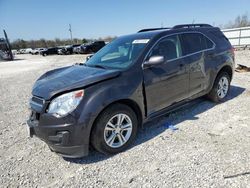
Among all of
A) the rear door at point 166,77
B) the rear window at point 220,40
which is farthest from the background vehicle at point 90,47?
the rear door at point 166,77

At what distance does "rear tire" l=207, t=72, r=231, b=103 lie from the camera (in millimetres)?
5432

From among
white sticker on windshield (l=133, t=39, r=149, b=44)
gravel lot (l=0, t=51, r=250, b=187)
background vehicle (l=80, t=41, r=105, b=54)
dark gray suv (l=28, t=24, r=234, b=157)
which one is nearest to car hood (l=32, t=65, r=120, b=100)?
dark gray suv (l=28, t=24, r=234, b=157)

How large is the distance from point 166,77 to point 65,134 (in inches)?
78.3

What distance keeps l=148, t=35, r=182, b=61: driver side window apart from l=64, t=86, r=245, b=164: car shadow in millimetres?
1094

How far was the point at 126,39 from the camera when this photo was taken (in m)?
4.75

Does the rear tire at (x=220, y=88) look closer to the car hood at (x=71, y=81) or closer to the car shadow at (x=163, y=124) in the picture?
the car shadow at (x=163, y=124)

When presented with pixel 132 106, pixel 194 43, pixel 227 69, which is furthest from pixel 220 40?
pixel 132 106

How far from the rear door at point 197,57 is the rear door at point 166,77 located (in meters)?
0.17

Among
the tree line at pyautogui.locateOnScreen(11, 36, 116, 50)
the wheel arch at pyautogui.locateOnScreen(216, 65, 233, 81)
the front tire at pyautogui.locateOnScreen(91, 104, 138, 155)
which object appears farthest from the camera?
the tree line at pyautogui.locateOnScreen(11, 36, 116, 50)

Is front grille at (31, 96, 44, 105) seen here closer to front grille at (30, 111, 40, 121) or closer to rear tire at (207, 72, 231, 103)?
front grille at (30, 111, 40, 121)

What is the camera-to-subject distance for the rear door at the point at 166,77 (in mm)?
3939

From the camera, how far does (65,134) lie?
318 centimetres

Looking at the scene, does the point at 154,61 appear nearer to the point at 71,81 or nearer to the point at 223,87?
the point at 71,81

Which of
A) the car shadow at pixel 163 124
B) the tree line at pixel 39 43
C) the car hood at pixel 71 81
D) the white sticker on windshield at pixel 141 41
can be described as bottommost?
the car shadow at pixel 163 124
